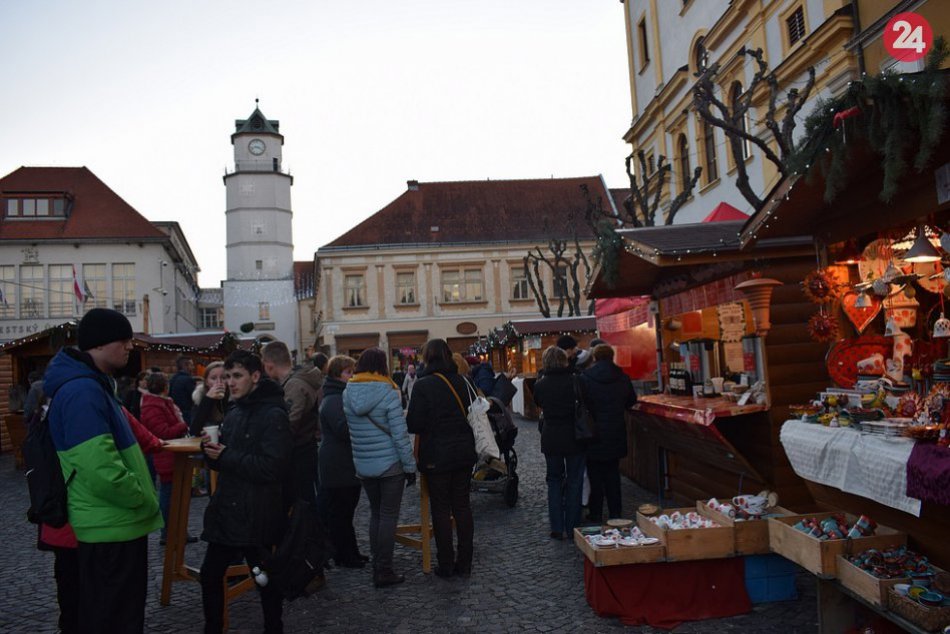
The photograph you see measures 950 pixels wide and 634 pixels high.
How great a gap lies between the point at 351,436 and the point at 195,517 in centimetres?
456


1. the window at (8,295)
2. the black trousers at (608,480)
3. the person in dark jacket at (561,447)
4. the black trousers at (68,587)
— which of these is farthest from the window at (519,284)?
the black trousers at (68,587)

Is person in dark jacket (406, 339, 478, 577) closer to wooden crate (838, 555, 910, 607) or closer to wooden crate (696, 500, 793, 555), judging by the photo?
wooden crate (696, 500, 793, 555)

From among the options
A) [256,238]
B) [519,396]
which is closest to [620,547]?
[519,396]

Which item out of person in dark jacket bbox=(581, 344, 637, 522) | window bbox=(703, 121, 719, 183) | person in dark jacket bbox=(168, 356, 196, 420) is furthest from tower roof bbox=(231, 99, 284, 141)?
person in dark jacket bbox=(581, 344, 637, 522)

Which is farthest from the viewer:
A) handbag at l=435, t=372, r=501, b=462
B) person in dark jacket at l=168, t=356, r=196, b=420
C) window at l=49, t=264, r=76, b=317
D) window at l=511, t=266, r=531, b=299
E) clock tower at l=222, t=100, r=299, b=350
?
clock tower at l=222, t=100, r=299, b=350

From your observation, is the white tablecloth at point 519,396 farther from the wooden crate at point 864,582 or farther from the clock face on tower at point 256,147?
the clock face on tower at point 256,147

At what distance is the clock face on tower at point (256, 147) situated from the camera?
175ft

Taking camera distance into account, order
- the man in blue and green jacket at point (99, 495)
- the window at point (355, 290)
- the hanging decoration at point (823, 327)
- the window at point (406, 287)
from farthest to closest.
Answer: the window at point (406, 287) < the window at point (355, 290) < the hanging decoration at point (823, 327) < the man in blue and green jacket at point (99, 495)

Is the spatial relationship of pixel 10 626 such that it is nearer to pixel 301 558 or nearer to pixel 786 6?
pixel 301 558

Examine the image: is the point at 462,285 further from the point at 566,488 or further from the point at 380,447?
the point at 380,447

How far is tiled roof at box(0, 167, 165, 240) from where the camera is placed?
1451 inches

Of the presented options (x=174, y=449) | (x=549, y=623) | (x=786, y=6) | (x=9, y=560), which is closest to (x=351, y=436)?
(x=174, y=449)

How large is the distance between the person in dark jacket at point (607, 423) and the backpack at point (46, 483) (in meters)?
5.15

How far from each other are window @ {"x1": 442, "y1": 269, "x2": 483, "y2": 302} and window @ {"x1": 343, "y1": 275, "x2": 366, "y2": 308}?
461 cm
